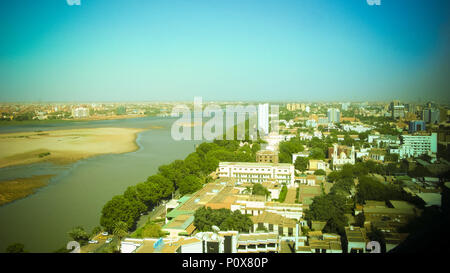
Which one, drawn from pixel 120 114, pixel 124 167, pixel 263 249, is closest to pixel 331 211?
pixel 263 249

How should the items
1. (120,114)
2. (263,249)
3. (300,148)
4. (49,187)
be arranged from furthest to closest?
(120,114)
(300,148)
(49,187)
(263,249)

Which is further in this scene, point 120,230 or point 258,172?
point 258,172

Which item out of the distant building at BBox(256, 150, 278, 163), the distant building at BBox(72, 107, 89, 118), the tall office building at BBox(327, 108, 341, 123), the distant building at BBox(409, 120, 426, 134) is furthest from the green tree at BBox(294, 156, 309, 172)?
the distant building at BBox(72, 107, 89, 118)

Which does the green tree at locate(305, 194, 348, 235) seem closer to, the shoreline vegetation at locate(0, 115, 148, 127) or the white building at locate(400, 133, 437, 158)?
the white building at locate(400, 133, 437, 158)

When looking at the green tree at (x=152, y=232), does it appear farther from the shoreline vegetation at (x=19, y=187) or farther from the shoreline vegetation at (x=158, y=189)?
the shoreline vegetation at (x=19, y=187)

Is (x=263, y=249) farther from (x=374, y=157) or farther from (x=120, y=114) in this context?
(x=120, y=114)

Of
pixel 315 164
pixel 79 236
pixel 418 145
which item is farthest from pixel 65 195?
pixel 418 145

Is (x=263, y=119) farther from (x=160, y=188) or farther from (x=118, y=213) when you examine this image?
(x=118, y=213)
